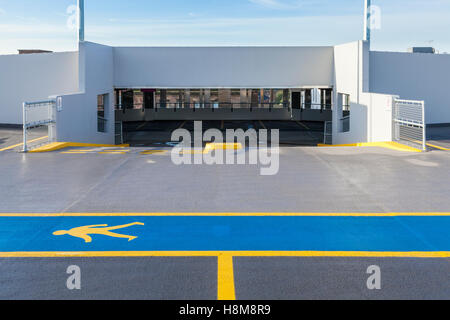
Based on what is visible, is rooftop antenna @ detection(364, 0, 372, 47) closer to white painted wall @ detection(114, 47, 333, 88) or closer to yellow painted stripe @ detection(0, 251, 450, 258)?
white painted wall @ detection(114, 47, 333, 88)

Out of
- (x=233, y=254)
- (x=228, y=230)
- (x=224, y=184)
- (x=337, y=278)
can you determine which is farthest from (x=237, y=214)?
(x=337, y=278)

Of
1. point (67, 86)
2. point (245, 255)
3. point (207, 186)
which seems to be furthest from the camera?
point (67, 86)

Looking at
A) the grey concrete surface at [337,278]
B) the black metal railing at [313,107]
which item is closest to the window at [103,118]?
the grey concrete surface at [337,278]

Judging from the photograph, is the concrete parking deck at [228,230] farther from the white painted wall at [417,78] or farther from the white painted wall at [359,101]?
the white painted wall at [417,78]

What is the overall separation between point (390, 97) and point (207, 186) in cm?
898

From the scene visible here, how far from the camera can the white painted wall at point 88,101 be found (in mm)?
18547

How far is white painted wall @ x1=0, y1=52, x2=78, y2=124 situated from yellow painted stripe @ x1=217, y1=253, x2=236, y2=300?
19.3 meters

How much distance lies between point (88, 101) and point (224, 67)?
22.9 feet

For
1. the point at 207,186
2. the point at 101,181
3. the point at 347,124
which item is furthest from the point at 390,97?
the point at 101,181

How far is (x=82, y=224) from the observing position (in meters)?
7.75

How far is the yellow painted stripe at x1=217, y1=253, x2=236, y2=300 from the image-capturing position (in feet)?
16.8

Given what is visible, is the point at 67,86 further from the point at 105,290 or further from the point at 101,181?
the point at 105,290

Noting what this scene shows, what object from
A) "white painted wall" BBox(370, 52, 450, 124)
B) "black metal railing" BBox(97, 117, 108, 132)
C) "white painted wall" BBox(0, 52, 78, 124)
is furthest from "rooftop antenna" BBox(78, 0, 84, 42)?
"white painted wall" BBox(370, 52, 450, 124)
